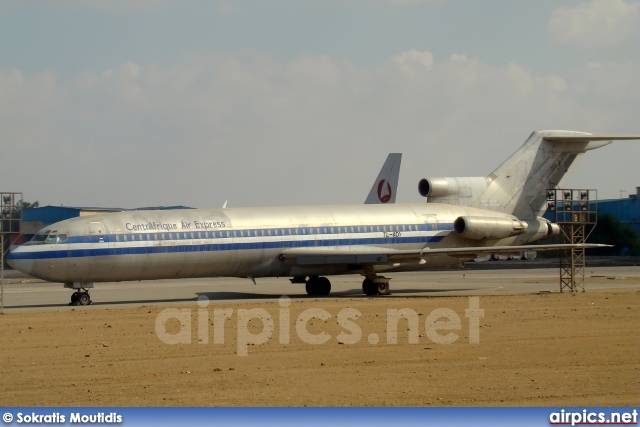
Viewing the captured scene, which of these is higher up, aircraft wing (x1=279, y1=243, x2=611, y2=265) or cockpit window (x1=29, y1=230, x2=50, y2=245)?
cockpit window (x1=29, y1=230, x2=50, y2=245)

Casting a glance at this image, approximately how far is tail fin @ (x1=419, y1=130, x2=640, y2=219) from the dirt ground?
1196 centimetres

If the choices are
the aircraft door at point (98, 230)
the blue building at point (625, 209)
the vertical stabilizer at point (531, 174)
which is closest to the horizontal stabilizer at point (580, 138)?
the vertical stabilizer at point (531, 174)

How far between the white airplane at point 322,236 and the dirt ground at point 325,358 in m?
3.73

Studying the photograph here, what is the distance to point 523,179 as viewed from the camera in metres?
38.8

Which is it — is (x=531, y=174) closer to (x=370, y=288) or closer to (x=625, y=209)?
(x=370, y=288)

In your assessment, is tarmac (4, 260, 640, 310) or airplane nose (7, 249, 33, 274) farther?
tarmac (4, 260, 640, 310)

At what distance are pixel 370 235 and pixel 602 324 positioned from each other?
1387 cm

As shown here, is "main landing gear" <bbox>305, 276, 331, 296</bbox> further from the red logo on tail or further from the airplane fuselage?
the red logo on tail

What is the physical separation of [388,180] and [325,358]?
135 ft

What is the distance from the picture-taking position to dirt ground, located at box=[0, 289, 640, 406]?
43.5ft

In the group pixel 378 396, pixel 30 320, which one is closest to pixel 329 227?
pixel 30 320

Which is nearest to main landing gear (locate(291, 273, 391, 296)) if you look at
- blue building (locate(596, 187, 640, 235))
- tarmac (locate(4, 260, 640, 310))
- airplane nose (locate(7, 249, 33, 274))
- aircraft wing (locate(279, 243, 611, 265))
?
tarmac (locate(4, 260, 640, 310))

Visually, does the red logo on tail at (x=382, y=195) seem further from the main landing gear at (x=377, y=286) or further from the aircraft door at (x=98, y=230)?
the aircraft door at (x=98, y=230)

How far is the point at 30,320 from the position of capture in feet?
80.3
